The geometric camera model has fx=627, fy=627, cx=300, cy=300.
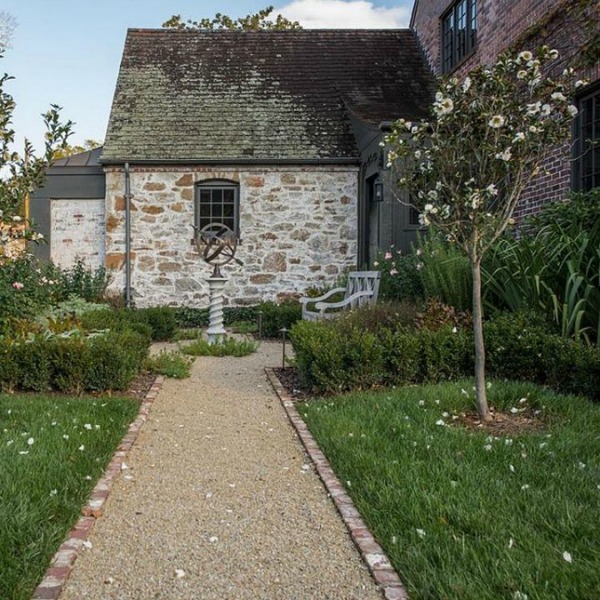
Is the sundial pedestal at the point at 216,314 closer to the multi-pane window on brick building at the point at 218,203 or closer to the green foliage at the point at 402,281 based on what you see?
the green foliage at the point at 402,281

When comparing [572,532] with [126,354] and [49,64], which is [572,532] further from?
[49,64]

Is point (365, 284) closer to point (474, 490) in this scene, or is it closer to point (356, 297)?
point (356, 297)

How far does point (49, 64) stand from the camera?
8.09 metres

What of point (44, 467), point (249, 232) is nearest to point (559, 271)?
point (44, 467)

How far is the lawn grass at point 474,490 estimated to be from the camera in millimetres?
2258

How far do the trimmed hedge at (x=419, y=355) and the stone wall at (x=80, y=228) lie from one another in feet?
25.3

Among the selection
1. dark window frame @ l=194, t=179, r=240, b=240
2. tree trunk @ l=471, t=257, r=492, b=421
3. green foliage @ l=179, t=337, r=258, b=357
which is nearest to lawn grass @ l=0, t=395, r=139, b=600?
tree trunk @ l=471, t=257, r=492, b=421

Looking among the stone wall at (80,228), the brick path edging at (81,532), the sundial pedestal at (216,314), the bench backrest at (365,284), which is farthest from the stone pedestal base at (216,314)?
the brick path edging at (81,532)

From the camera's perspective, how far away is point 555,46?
8.11 metres

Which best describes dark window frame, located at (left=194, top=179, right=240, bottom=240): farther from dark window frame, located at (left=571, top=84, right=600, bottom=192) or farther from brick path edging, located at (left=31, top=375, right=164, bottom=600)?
brick path edging, located at (left=31, top=375, right=164, bottom=600)

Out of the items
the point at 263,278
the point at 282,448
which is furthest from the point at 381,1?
the point at 282,448

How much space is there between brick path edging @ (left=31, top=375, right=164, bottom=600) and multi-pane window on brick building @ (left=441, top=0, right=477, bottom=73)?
32.5 feet

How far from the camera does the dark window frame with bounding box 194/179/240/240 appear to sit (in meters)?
12.2

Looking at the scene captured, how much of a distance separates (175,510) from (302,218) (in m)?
9.55
